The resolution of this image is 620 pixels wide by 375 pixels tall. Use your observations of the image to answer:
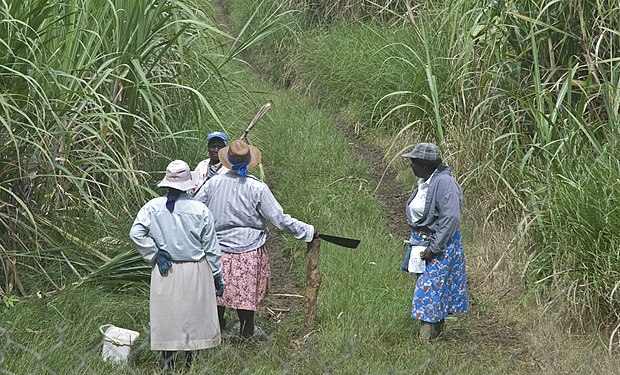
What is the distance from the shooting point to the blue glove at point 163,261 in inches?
223

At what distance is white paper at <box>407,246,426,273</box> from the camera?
6473 millimetres

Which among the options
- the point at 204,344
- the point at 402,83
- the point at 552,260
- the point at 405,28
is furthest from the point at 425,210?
the point at 405,28

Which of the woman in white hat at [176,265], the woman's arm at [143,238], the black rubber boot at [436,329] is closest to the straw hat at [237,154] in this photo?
the woman in white hat at [176,265]

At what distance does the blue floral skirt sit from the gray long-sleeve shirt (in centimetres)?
8

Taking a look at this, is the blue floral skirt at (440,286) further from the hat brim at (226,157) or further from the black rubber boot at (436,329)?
the hat brim at (226,157)

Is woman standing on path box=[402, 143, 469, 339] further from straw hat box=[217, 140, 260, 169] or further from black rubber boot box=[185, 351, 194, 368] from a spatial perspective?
black rubber boot box=[185, 351, 194, 368]

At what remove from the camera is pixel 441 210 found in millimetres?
6379

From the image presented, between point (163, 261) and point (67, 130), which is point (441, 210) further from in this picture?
point (67, 130)

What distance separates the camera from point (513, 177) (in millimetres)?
8172

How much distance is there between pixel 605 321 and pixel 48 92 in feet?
12.5

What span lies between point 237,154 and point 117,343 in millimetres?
1340

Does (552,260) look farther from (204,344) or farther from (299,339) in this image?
(204,344)

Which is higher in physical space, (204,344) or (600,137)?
(600,137)

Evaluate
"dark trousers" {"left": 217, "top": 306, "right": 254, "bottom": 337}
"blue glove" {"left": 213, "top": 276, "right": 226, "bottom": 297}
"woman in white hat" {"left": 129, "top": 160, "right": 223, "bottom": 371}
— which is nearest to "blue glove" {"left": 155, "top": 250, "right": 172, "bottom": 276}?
"woman in white hat" {"left": 129, "top": 160, "right": 223, "bottom": 371}
